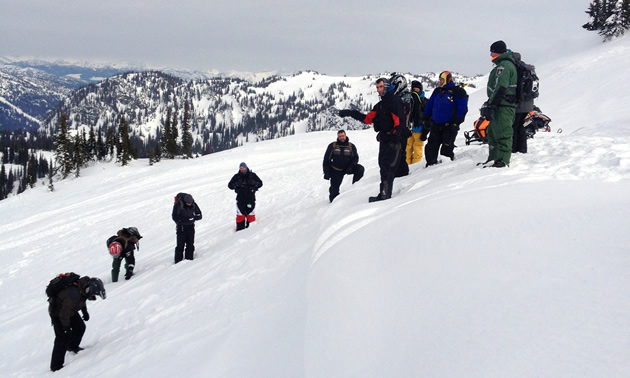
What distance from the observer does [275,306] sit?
3996 millimetres

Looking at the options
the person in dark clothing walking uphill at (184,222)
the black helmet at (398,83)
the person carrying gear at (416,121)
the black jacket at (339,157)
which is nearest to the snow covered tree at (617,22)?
the person carrying gear at (416,121)

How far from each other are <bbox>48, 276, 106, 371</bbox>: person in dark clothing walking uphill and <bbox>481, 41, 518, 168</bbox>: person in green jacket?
22.9 feet

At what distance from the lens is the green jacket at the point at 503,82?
18.0ft

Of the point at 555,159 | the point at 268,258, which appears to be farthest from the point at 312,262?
the point at 555,159

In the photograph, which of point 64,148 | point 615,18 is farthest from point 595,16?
point 64,148

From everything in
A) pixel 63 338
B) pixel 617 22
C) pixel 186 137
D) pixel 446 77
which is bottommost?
pixel 186 137

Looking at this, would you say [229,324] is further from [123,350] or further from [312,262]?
[123,350]

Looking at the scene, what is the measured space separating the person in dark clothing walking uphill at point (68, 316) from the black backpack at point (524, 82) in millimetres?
7731

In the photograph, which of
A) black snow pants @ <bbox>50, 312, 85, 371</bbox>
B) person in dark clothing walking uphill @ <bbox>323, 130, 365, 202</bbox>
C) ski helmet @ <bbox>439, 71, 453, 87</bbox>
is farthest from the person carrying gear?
black snow pants @ <bbox>50, 312, 85, 371</bbox>

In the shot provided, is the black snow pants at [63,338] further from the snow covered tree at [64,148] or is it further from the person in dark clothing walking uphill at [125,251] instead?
the snow covered tree at [64,148]

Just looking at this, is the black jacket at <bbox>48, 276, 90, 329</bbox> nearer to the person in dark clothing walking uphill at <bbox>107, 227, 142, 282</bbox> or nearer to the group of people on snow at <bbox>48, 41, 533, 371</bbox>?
the group of people on snow at <bbox>48, 41, 533, 371</bbox>

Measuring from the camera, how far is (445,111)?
284 inches

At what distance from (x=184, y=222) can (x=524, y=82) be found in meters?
7.76

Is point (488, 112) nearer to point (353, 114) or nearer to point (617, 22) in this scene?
point (353, 114)
